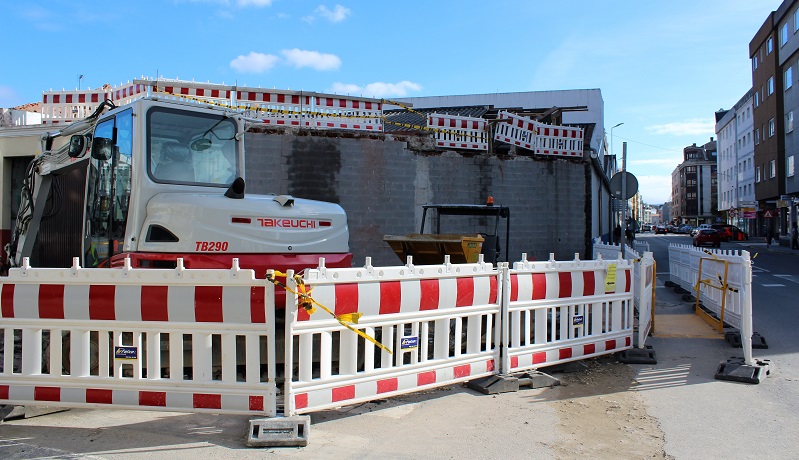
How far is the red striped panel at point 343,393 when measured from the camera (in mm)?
4613

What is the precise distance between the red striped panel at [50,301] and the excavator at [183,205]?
1045 millimetres

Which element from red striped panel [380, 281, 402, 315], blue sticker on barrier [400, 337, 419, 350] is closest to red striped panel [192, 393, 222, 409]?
red striped panel [380, 281, 402, 315]

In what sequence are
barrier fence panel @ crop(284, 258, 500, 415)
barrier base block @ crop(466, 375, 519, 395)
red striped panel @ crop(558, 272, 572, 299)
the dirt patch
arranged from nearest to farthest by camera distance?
the dirt patch, barrier fence panel @ crop(284, 258, 500, 415), barrier base block @ crop(466, 375, 519, 395), red striped panel @ crop(558, 272, 572, 299)

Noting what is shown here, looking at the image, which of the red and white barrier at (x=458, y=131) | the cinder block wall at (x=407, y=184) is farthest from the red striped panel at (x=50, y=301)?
the red and white barrier at (x=458, y=131)

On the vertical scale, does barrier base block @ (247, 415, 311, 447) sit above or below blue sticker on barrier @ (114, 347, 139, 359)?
below

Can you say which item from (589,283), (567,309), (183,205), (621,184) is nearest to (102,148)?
(183,205)

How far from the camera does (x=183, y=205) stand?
5.60 metres

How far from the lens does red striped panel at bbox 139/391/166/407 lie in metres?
4.41

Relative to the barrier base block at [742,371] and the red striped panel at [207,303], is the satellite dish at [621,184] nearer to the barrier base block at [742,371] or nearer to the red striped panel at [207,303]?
the barrier base block at [742,371]

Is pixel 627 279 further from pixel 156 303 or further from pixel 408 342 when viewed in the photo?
pixel 156 303

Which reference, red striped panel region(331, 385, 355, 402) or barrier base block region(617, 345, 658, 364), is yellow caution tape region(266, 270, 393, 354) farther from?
barrier base block region(617, 345, 658, 364)

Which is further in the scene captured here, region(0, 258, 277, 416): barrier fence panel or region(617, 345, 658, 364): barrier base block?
region(617, 345, 658, 364): barrier base block

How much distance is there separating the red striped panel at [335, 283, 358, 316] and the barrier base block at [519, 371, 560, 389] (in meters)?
2.11

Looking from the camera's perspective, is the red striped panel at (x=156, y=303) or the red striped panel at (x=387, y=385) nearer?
the red striped panel at (x=156, y=303)
